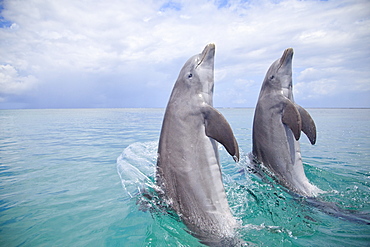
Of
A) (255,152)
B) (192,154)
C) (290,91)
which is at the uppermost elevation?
(290,91)

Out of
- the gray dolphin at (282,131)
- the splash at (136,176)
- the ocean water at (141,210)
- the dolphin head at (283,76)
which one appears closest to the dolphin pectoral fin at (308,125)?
the gray dolphin at (282,131)

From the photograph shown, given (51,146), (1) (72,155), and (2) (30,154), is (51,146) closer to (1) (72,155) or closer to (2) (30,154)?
(2) (30,154)

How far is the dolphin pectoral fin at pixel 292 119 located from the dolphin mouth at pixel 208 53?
2.26 meters

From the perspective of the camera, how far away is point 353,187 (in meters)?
6.28

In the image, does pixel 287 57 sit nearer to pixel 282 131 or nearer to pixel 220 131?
pixel 282 131

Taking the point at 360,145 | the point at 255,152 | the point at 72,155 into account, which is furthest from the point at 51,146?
the point at 360,145

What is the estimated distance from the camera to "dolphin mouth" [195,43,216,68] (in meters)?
4.62

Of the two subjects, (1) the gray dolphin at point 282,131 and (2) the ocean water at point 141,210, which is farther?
(1) the gray dolphin at point 282,131

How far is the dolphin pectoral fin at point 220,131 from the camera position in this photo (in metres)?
3.87

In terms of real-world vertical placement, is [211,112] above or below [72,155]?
above

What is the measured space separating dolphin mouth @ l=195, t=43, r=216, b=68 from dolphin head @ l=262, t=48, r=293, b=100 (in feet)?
7.20

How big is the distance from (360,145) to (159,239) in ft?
49.3

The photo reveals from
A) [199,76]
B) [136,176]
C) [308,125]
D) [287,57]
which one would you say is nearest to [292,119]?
[308,125]

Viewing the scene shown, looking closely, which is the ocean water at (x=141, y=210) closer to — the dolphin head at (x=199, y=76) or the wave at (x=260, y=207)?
the wave at (x=260, y=207)
